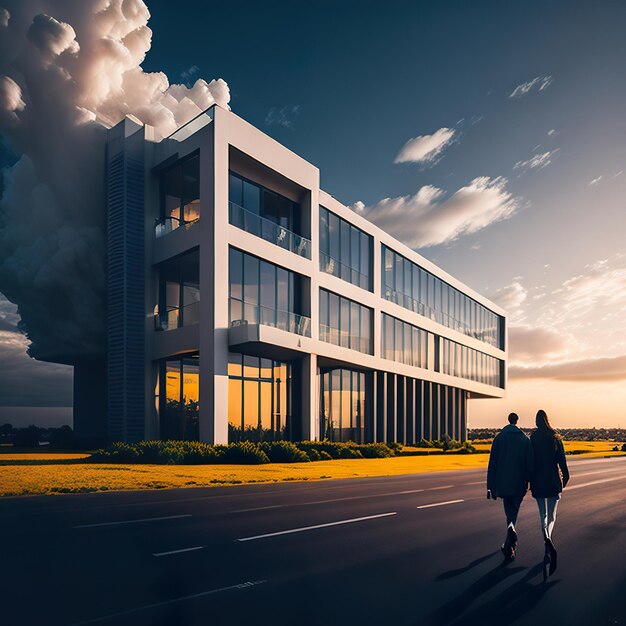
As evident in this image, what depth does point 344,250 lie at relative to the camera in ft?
127

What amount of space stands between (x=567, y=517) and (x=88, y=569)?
29.5 ft

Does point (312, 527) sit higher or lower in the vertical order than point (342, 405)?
lower

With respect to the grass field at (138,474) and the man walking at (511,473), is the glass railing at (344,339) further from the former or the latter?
the man walking at (511,473)

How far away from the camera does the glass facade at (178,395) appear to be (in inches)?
1147

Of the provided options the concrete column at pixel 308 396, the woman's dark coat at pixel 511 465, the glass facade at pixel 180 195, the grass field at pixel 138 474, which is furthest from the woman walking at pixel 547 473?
the concrete column at pixel 308 396

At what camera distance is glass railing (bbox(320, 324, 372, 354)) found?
34844 mm

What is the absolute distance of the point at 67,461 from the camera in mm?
23594

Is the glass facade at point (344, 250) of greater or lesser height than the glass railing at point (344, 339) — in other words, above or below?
above

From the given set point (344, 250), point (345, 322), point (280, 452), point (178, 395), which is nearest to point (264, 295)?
point (178, 395)

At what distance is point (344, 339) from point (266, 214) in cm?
925

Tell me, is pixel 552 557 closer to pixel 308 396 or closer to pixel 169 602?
pixel 169 602

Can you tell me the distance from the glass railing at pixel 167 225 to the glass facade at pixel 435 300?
17814 millimetres

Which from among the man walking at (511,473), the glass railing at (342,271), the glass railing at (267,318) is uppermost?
the glass railing at (342,271)

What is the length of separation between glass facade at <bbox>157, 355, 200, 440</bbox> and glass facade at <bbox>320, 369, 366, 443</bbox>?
9765mm
